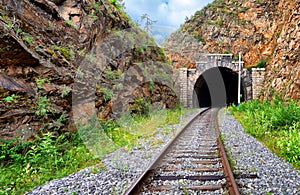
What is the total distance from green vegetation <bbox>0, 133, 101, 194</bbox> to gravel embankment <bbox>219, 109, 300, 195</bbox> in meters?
2.94

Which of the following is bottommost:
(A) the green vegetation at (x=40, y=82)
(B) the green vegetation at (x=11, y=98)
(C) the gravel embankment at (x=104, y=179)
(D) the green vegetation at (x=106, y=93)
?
(C) the gravel embankment at (x=104, y=179)

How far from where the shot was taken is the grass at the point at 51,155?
3605mm

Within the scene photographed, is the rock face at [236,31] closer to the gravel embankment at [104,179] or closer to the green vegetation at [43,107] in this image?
the gravel embankment at [104,179]

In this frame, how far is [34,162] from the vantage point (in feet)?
13.5

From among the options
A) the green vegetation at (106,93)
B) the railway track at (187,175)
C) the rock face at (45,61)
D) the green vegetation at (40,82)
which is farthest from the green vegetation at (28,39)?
the railway track at (187,175)

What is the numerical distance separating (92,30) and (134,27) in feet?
13.5

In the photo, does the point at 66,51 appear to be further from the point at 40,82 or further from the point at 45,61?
the point at 40,82

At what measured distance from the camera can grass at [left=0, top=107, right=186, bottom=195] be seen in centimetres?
361

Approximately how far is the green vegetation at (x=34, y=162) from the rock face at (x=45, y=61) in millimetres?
288

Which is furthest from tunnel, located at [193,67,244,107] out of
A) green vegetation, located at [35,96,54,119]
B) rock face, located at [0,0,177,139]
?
green vegetation, located at [35,96,54,119]

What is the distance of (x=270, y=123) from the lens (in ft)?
24.3

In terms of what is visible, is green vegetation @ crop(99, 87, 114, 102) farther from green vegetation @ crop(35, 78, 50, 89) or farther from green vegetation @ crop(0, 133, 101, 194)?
→ green vegetation @ crop(0, 133, 101, 194)

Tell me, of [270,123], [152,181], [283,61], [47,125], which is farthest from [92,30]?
[283,61]

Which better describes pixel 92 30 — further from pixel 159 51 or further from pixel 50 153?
pixel 159 51
